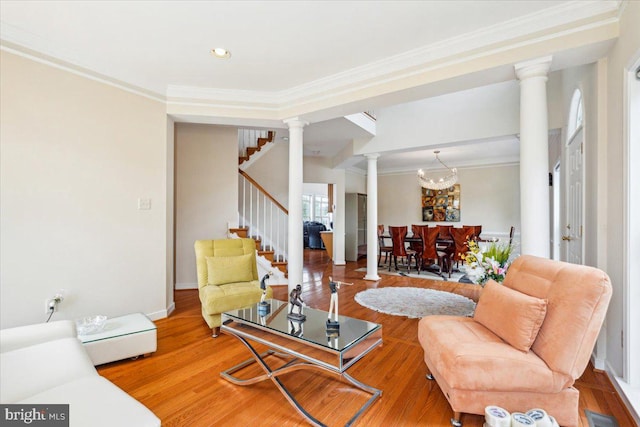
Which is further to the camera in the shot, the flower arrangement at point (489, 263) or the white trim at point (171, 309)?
the white trim at point (171, 309)

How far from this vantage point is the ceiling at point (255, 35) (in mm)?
2209

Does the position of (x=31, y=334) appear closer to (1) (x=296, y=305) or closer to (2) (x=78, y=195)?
(1) (x=296, y=305)

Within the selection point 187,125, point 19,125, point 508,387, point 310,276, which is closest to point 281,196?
point 310,276

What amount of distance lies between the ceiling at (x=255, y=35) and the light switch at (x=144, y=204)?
1226 millimetres

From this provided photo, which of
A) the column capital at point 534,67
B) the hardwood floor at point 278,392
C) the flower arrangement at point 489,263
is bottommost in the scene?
the hardwood floor at point 278,392

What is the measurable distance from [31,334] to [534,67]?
3.92m

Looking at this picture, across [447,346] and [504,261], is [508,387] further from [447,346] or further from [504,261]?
[504,261]

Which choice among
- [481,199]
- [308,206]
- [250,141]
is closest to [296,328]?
[250,141]

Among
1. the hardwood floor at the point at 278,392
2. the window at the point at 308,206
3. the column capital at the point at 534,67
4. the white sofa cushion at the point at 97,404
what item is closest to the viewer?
the white sofa cushion at the point at 97,404

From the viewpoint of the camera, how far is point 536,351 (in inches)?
66.1

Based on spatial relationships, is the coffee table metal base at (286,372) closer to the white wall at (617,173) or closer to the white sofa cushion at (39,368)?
the white sofa cushion at (39,368)

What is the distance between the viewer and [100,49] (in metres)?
2.73

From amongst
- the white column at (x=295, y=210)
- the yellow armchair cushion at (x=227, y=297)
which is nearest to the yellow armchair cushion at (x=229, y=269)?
the yellow armchair cushion at (x=227, y=297)

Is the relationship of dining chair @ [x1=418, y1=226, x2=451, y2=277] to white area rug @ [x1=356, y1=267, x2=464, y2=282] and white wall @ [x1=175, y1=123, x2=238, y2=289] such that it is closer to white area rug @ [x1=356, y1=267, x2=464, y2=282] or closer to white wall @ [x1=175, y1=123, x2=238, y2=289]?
white area rug @ [x1=356, y1=267, x2=464, y2=282]
